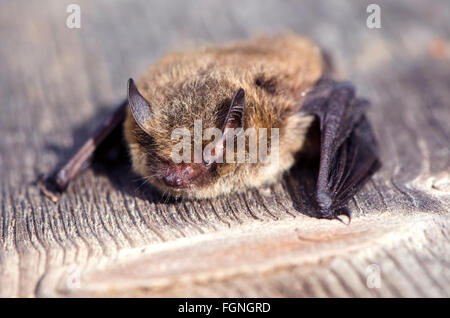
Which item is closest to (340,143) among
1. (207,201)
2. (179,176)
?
(207,201)

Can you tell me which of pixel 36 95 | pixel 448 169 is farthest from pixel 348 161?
pixel 36 95

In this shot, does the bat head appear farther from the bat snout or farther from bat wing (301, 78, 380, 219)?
bat wing (301, 78, 380, 219)

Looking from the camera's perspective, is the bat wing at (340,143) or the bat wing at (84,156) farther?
the bat wing at (84,156)

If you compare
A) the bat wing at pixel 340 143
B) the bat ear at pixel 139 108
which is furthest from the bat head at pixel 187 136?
the bat wing at pixel 340 143

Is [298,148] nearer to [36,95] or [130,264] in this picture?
[130,264]

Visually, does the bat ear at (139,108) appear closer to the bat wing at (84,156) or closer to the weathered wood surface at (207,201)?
the weathered wood surface at (207,201)
